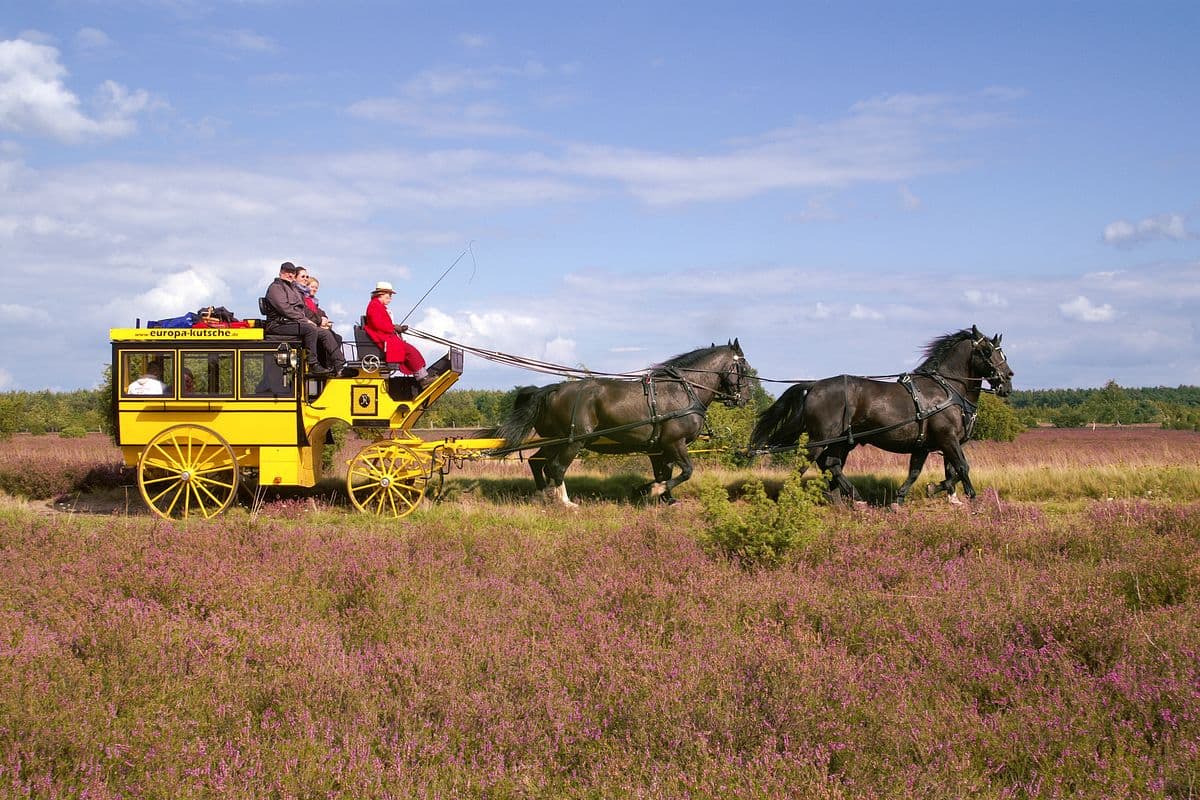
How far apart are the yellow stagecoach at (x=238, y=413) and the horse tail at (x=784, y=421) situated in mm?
4517

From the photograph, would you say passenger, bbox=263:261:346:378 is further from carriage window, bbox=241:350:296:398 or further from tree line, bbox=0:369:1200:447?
tree line, bbox=0:369:1200:447

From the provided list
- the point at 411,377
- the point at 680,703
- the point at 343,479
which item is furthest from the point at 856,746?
the point at 343,479

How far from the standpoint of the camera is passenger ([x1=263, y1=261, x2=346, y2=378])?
36.8ft

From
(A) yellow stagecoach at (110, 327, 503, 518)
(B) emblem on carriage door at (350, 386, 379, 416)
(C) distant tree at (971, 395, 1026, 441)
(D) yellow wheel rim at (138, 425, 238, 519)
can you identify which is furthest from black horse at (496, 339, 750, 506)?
(C) distant tree at (971, 395, 1026, 441)

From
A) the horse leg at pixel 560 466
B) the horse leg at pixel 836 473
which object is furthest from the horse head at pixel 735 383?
the horse leg at pixel 560 466

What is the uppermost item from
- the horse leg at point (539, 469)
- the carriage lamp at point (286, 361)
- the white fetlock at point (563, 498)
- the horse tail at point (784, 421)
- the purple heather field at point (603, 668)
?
the carriage lamp at point (286, 361)

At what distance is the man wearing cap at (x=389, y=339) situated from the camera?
11.7 metres

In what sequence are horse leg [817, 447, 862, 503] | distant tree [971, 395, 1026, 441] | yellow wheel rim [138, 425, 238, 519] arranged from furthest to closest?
distant tree [971, 395, 1026, 441]
horse leg [817, 447, 862, 503]
yellow wheel rim [138, 425, 238, 519]

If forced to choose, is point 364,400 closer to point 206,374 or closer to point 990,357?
point 206,374

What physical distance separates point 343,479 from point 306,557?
6442 millimetres

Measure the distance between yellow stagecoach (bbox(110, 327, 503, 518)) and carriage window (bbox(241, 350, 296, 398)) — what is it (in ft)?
0.04

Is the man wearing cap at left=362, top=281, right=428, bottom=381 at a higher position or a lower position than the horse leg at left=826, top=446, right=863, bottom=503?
higher

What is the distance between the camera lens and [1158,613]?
19.1 feet

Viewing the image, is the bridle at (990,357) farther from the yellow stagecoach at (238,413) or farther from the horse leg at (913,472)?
the yellow stagecoach at (238,413)
